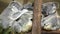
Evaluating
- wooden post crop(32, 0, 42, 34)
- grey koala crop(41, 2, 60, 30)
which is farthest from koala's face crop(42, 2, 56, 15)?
wooden post crop(32, 0, 42, 34)

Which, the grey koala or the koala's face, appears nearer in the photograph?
the grey koala

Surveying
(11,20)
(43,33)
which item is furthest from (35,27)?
(11,20)

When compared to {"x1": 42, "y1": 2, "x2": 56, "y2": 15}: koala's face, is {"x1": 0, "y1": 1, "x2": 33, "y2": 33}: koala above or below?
below

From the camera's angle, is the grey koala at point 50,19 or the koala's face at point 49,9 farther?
the koala's face at point 49,9

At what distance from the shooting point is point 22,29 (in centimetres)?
89

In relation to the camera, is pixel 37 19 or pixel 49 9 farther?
pixel 49 9

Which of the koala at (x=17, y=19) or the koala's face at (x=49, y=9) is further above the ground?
the koala's face at (x=49, y=9)

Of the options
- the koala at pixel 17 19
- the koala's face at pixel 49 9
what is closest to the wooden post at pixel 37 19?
the koala at pixel 17 19

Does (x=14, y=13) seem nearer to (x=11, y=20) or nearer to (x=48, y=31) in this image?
(x=11, y=20)

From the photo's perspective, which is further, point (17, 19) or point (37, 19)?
point (17, 19)

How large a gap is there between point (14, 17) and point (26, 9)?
12 cm

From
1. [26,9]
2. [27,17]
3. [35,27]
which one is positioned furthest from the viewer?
[26,9]

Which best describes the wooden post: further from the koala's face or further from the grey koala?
the koala's face

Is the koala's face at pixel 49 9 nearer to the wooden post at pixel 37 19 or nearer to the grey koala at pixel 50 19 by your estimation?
the grey koala at pixel 50 19
